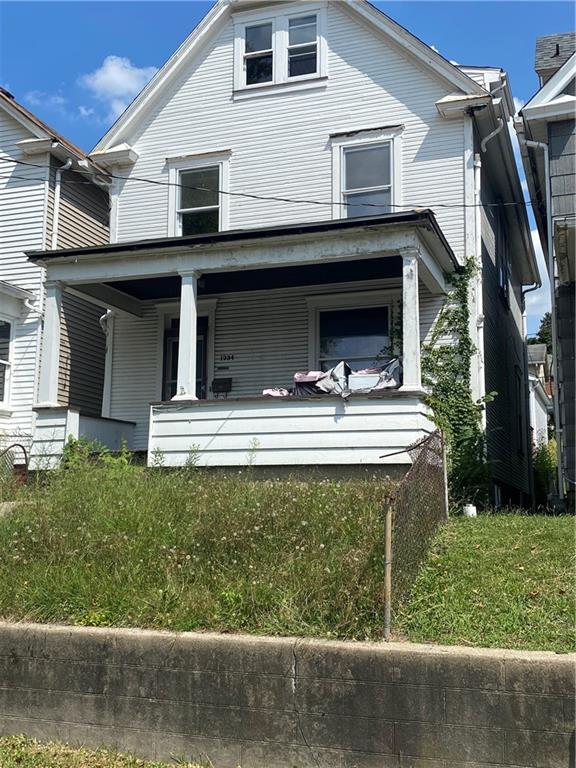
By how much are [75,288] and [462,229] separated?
6.55 meters

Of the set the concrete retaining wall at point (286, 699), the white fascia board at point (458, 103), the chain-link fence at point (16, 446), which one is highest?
the white fascia board at point (458, 103)

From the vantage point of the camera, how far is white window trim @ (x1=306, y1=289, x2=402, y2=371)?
1320 cm

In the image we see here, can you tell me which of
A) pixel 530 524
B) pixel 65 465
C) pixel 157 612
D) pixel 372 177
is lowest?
pixel 157 612

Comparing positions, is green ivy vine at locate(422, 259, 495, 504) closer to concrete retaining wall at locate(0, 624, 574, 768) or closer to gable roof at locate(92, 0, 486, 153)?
gable roof at locate(92, 0, 486, 153)

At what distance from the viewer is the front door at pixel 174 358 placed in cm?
1442

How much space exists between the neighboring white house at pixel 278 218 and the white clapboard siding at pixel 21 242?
4.57 ft

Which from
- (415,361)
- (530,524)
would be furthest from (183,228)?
(530,524)

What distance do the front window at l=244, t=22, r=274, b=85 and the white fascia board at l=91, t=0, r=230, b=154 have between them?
2.26ft

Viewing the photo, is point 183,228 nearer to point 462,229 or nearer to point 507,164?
point 462,229

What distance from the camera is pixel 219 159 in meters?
14.6

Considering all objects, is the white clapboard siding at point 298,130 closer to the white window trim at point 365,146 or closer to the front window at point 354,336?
the white window trim at point 365,146

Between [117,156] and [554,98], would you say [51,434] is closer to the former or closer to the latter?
[117,156]

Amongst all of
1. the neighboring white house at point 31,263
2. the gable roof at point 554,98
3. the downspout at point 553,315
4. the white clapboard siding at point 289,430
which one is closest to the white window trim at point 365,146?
the downspout at point 553,315

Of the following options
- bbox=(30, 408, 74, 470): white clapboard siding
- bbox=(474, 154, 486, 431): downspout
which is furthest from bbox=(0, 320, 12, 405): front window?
bbox=(474, 154, 486, 431): downspout
